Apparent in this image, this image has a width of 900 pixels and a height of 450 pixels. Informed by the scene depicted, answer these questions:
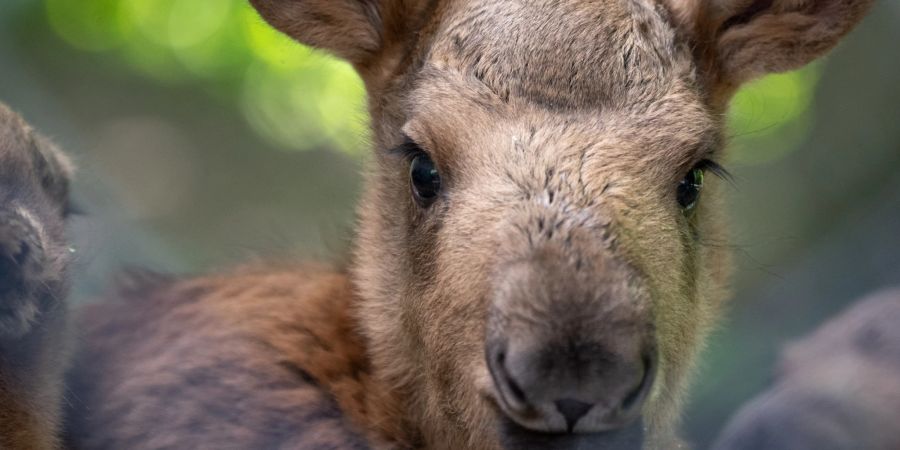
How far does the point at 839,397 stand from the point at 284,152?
6559 millimetres

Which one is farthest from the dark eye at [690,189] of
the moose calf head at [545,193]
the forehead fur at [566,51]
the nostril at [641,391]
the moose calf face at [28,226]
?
the moose calf face at [28,226]

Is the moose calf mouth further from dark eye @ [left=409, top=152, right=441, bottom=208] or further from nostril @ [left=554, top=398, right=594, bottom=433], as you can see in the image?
dark eye @ [left=409, top=152, right=441, bottom=208]

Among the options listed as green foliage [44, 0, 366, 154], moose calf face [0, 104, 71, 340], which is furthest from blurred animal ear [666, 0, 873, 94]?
green foliage [44, 0, 366, 154]

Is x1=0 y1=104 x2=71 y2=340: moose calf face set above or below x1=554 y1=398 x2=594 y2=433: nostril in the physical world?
below

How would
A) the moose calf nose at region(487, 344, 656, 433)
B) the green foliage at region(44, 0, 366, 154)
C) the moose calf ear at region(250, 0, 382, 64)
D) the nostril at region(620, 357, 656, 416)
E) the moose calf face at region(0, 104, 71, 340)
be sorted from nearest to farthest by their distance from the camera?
the moose calf nose at region(487, 344, 656, 433) < the nostril at region(620, 357, 656, 416) < the moose calf face at region(0, 104, 71, 340) < the moose calf ear at region(250, 0, 382, 64) < the green foliage at region(44, 0, 366, 154)

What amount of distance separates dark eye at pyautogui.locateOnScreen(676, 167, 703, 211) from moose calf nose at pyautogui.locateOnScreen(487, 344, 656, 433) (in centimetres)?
87

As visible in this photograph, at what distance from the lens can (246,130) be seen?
9.29 metres

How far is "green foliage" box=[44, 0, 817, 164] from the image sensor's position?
764 cm

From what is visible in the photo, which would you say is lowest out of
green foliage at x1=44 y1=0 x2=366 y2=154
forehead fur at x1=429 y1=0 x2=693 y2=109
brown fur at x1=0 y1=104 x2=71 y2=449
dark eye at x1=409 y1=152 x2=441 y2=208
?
green foliage at x1=44 y1=0 x2=366 y2=154

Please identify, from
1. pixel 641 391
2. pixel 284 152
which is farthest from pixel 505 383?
pixel 284 152

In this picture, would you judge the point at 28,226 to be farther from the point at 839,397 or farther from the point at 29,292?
the point at 839,397

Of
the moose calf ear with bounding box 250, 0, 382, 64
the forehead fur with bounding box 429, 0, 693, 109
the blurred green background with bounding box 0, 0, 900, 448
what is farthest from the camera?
the blurred green background with bounding box 0, 0, 900, 448

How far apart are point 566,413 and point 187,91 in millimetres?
6928

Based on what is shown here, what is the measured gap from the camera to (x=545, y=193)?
3.11 meters
